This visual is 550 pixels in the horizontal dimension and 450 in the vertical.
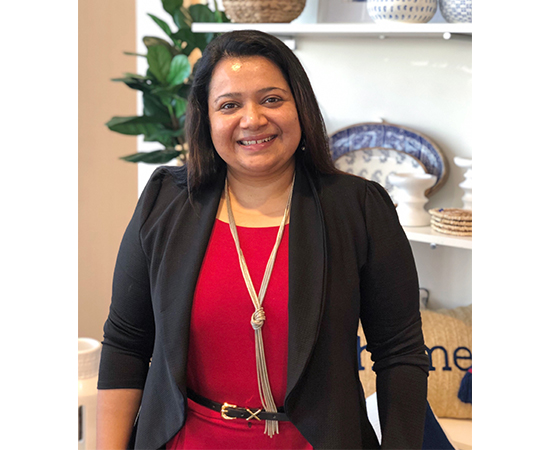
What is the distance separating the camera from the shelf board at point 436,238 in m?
1.66

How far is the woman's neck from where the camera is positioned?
3.60ft

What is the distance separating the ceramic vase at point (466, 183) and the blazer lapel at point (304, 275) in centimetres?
88

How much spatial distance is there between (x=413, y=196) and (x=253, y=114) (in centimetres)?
99

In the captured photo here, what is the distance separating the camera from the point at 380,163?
78.7 inches

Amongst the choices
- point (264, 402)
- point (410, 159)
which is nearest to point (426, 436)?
point (264, 402)

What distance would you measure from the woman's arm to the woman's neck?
419 millimetres

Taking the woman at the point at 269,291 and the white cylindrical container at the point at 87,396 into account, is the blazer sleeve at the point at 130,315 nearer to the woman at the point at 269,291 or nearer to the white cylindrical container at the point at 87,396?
the woman at the point at 269,291

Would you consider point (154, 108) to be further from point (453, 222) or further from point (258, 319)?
point (258, 319)

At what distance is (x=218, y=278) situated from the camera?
1038 millimetres

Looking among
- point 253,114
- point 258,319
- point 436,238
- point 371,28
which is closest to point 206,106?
point 253,114

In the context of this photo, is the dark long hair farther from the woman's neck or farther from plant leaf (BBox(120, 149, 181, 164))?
plant leaf (BBox(120, 149, 181, 164))

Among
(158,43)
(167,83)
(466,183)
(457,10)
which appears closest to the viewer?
(457,10)

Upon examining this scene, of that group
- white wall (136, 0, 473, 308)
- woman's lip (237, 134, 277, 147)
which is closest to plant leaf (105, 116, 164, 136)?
white wall (136, 0, 473, 308)
